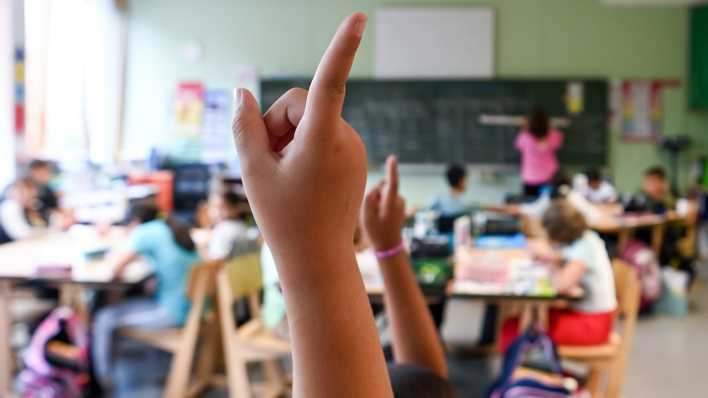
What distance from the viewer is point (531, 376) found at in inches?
85.0

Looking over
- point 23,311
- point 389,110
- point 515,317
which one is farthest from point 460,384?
point 389,110

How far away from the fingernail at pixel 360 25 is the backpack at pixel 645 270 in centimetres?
479

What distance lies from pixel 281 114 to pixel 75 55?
5929 millimetres

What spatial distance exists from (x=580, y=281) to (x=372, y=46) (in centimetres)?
447

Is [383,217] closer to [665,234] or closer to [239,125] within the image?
[239,125]

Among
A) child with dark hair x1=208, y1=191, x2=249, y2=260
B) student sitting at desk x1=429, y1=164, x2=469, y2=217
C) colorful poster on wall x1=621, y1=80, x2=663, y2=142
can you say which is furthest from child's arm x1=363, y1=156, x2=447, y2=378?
colorful poster on wall x1=621, y1=80, x2=663, y2=142

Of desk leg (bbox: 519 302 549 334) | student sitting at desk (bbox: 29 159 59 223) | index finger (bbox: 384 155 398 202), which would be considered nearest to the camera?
index finger (bbox: 384 155 398 202)

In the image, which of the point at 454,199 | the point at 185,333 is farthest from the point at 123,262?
the point at 454,199

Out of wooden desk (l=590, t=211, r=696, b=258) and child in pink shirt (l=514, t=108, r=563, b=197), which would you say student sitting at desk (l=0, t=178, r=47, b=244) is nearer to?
wooden desk (l=590, t=211, r=696, b=258)

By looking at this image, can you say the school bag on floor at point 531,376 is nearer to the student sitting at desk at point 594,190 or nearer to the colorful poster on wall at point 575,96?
the student sitting at desk at point 594,190

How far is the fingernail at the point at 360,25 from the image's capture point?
44 centimetres

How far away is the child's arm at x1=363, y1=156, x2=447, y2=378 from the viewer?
1.05 m

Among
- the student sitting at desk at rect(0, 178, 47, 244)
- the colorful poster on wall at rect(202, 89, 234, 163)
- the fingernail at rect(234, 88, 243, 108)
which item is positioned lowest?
the student sitting at desk at rect(0, 178, 47, 244)

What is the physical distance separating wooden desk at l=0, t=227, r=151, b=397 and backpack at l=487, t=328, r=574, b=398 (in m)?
1.79
